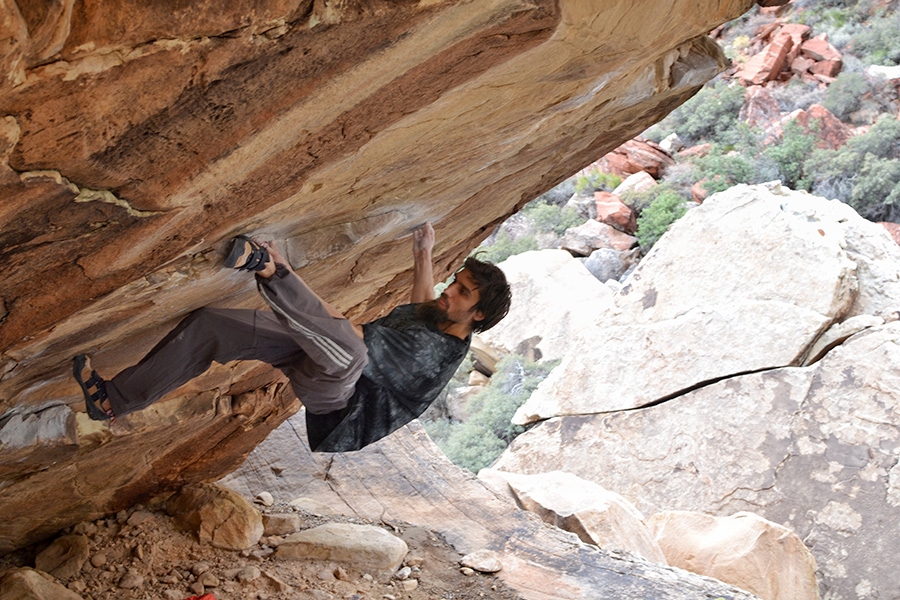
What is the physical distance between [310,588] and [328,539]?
406 millimetres

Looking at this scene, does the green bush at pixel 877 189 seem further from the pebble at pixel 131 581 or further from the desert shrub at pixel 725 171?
the pebble at pixel 131 581

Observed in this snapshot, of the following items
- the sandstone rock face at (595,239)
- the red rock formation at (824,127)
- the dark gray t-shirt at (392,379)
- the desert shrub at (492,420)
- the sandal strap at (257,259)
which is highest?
the sandal strap at (257,259)

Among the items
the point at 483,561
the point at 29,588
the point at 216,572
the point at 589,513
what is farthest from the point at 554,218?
the point at 29,588

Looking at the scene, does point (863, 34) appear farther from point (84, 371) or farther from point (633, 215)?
point (84, 371)

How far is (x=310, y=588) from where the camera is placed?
406 centimetres

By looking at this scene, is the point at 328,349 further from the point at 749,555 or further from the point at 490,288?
the point at 749,555

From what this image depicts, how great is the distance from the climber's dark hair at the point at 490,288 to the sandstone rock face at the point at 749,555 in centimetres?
312

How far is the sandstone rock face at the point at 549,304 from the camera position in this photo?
13.1 m

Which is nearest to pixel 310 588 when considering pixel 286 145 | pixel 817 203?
pixel 286 145

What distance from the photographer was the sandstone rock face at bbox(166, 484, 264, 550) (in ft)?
14.5

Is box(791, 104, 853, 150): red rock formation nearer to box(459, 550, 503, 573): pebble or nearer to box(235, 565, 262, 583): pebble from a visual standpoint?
box(459, 550, 503, 573): pebble

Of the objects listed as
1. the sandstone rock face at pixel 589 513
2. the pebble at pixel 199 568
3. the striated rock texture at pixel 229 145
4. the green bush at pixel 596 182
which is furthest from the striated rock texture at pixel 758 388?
the green bush at pixel 596 182

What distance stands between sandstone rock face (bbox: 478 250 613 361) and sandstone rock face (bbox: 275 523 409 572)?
28.1 ft

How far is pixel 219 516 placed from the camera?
4.50m
